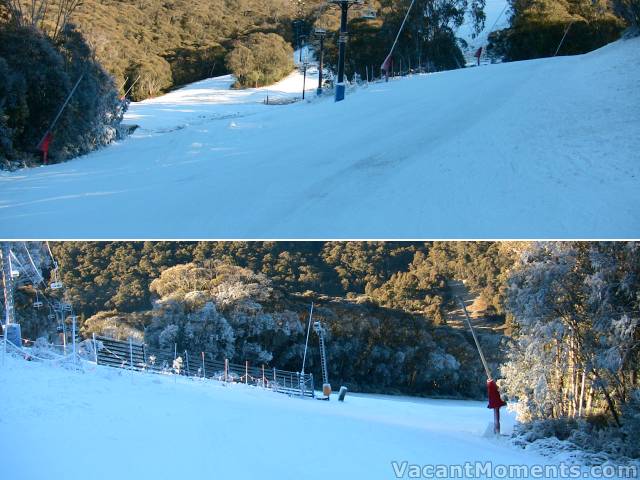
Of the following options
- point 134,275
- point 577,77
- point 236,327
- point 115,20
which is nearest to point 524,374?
point 577,77

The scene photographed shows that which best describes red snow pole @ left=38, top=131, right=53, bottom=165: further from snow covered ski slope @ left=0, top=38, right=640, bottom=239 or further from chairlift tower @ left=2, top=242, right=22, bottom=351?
chairlift tower @ left=2, top=242, right=22, bottom=351

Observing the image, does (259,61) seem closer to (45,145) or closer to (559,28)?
(559,28)

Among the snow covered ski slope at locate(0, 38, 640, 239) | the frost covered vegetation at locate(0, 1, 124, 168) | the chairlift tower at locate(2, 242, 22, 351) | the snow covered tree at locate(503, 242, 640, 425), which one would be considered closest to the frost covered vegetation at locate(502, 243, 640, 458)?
the snow covered tree at locate(503, 242, 640, 425)

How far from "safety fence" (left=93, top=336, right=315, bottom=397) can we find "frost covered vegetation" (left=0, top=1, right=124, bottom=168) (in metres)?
4.82

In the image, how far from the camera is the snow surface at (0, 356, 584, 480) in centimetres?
637

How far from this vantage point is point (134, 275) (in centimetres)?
2241

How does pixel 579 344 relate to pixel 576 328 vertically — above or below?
below

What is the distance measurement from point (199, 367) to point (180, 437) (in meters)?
13.2

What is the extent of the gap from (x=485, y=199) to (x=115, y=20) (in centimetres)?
3843

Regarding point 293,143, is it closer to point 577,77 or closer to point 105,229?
point 105,229

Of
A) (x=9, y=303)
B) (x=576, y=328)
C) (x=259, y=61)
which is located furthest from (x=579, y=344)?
(x=259, y=61)

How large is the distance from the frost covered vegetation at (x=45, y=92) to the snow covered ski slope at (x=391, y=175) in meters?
1.19

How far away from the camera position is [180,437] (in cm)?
731

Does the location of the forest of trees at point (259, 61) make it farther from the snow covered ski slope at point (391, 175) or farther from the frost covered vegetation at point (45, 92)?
the snow covered ski slope at point (391, 175)
